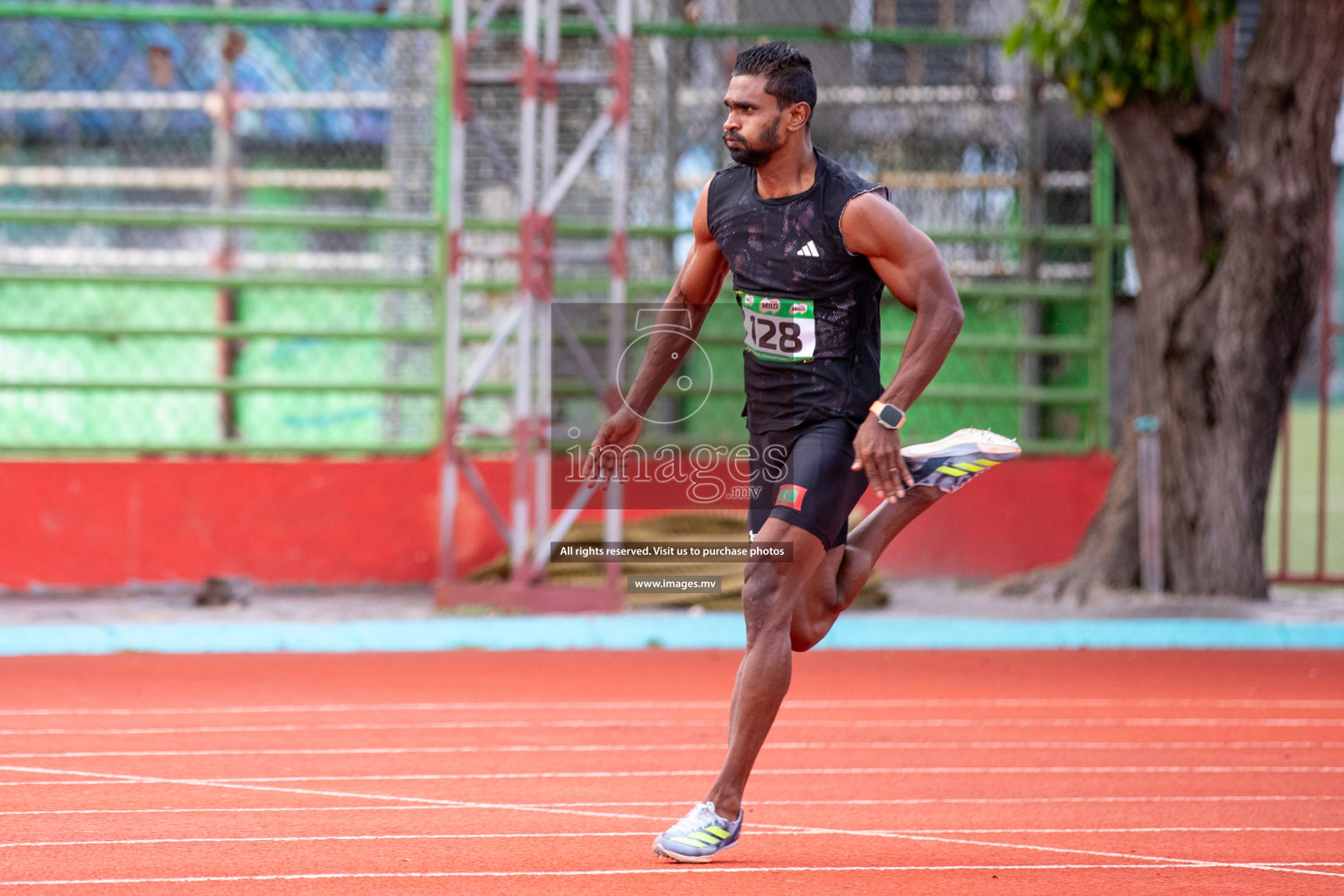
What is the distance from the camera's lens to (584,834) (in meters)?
4.74

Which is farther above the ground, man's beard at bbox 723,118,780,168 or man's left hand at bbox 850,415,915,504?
man's beard at bbox 723,118,780,168

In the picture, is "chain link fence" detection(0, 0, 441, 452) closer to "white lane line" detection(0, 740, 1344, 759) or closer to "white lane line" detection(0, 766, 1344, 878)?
"white lane line" detection(0, 740, 1344, 759)

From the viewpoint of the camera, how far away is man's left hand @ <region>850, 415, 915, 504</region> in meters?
4.23

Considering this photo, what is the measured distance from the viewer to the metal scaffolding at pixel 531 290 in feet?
31.4

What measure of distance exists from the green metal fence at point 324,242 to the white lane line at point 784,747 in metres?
5.09

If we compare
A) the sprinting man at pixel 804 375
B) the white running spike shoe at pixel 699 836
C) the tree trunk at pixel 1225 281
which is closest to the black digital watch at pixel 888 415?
the sprinting man at pixel 804 375

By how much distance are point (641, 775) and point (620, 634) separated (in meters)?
3.90

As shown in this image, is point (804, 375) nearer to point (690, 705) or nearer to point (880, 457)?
point (880, 457)

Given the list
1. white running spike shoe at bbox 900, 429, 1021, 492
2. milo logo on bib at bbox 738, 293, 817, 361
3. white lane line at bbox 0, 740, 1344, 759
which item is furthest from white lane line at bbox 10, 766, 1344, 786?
milo logo on bib at bbox 738, 293, 817, 361

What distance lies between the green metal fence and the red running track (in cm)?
271

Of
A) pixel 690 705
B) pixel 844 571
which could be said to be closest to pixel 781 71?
pixel 844 571

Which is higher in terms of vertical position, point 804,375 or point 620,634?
point 804,375

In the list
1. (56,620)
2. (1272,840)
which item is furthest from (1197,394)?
(56,620)

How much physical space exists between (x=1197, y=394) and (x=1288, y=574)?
227cm
